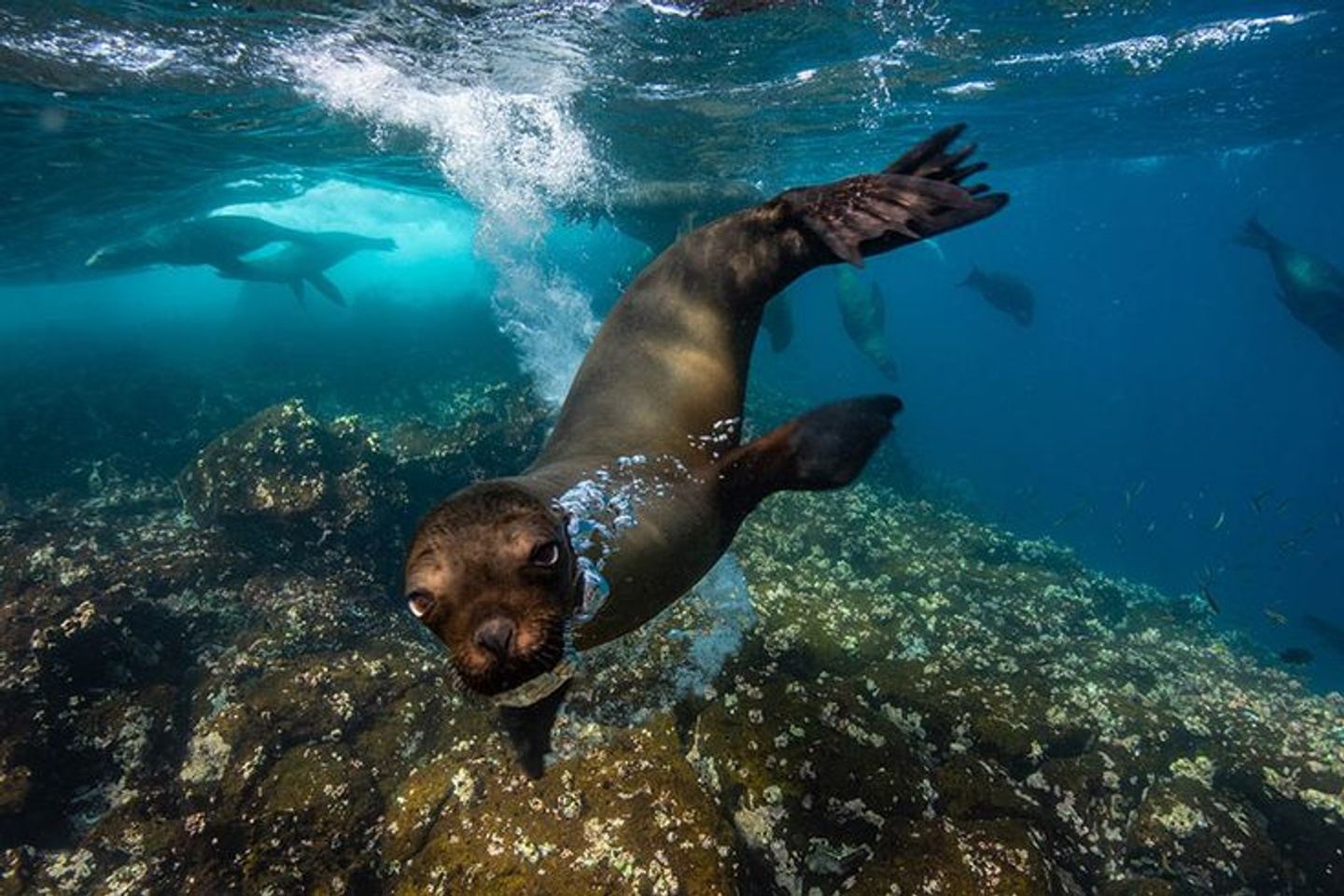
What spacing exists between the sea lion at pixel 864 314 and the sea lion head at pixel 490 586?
59.2 ft

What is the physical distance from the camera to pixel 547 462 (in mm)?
2615

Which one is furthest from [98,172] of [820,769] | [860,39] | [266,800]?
[820,769]

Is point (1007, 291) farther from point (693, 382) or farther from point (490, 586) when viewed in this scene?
point (490, 586)

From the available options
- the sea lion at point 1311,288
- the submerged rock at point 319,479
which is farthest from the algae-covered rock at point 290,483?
the sea lion at point 1311,288

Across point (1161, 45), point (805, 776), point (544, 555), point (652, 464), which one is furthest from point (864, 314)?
point (544, 555)

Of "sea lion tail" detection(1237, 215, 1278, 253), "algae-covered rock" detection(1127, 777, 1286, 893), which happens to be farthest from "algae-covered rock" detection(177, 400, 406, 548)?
"sea lion tail" detection(1237, 215, 1278, 253)

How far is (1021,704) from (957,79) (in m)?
14.2

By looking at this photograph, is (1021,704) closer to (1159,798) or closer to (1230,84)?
(1159,798)

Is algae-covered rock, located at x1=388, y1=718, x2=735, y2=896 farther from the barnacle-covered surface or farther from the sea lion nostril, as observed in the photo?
the sea lion nostril

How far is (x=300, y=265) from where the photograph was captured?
23047mm

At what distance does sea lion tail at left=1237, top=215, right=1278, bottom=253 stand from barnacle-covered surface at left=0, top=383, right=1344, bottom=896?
33.5ft

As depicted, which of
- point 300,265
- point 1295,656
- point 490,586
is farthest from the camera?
point 300,265

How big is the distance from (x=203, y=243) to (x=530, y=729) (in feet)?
75.9

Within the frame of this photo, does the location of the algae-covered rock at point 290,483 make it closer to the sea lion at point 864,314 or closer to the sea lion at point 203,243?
the sea lion at point 864,314
